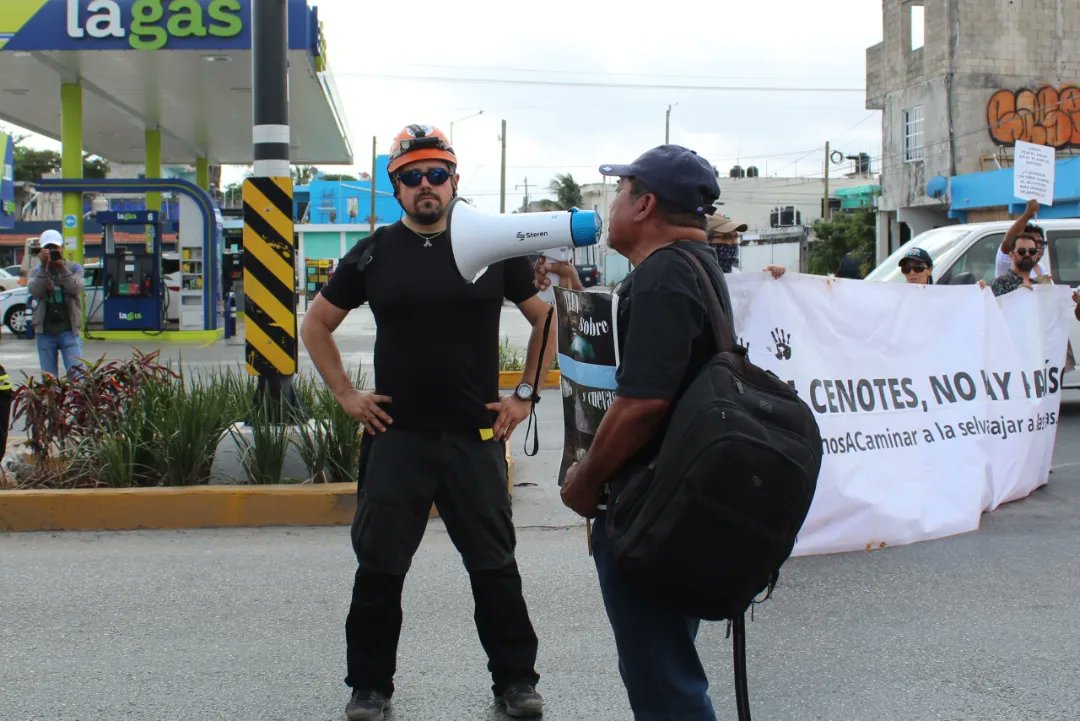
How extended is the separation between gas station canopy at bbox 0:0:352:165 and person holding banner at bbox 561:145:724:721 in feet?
44.9

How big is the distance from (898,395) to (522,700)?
11.4ft

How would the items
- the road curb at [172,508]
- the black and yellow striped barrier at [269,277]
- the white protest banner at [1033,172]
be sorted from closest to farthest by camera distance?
the road curb at [172,508] < the black and yellow striped barrier at [269,277] < the white protest banner at [1033,172]

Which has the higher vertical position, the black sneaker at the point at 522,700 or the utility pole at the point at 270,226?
the utility pole at the point at 270,226

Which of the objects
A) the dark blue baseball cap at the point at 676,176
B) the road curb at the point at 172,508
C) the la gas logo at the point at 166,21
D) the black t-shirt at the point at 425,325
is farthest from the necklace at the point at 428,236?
the la gas logo at the point at 166,21

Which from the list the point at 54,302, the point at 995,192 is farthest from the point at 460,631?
the point at 995,192

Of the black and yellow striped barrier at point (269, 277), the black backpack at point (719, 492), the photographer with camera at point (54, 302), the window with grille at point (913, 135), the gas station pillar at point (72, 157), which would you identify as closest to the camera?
the black backpack at point (719, 492)

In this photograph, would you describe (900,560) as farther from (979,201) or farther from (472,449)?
(979,201)

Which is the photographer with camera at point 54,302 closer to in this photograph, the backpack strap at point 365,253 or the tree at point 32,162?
the backpack strap at point 365,253

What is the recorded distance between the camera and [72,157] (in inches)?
830

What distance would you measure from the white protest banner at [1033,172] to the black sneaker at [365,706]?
8.12 m

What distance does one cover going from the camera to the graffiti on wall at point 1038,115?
3528 centimetres

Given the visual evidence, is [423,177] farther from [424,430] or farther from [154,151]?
[154,151]

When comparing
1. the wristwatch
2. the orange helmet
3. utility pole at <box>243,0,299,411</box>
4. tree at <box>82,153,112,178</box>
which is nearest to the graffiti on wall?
utility pole at <box>243,0,299,411</box>

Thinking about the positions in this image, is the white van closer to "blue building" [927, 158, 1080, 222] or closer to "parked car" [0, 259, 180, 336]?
"blue building" [927, 158, 1080, 222]
